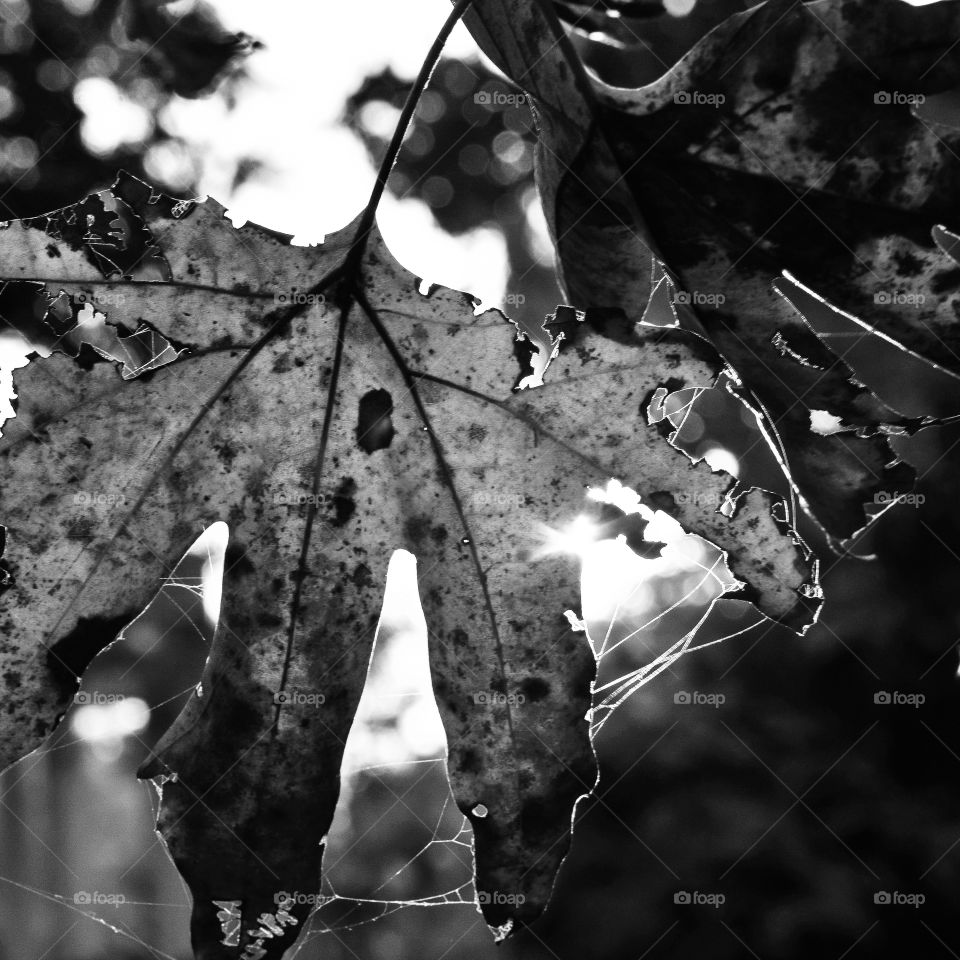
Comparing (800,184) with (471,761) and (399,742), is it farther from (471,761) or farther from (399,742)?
(399,742)

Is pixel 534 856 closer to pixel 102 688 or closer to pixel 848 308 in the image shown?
pixel 848 308

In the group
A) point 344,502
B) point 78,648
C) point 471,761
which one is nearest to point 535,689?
point 471,761

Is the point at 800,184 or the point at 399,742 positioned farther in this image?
the point at 399,742

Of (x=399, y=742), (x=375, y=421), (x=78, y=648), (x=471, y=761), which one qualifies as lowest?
(x=399, y=742)

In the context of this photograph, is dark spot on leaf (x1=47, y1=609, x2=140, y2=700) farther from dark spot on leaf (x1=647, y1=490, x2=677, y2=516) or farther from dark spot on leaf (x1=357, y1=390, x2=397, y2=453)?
dark spot on leaf (x1=647, y1=490, x2=677, y2=516)

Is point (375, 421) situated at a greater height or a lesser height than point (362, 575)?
greater

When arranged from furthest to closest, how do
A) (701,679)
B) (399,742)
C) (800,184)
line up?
(399,742) → (701,679) → (800,184)

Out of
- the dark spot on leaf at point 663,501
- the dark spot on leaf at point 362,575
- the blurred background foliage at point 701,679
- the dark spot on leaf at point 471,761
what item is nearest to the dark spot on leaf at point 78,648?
the dark spot on leaf at point 362,575

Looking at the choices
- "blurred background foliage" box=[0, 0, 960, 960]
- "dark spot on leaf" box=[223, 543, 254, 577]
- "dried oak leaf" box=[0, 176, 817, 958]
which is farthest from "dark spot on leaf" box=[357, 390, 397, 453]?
"blurred background foliage" box=[0, 0, 960, 960]
